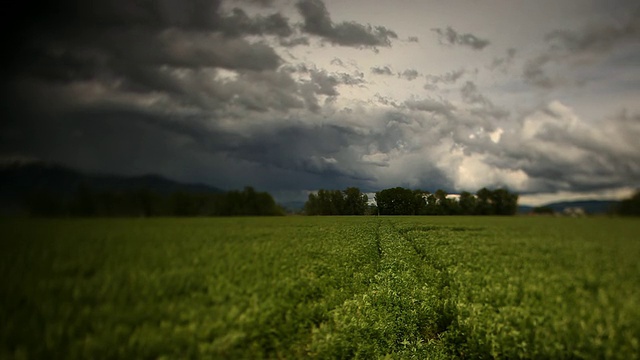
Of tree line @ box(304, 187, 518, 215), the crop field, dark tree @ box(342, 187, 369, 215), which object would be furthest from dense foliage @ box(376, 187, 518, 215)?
the crop field

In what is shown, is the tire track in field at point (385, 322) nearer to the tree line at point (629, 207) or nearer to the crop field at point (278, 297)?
the crop field at point (278, 297)

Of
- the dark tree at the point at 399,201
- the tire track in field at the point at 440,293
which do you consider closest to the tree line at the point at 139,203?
the tire track in field at the point at 440,293

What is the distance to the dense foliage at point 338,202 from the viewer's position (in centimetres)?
2283

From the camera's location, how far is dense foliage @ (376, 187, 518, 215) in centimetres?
3494

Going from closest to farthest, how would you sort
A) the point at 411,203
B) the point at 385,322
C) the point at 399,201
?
the point at 385,322 < the point at 399,201 < the point at 411,203

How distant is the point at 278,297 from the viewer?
7328 millimetres

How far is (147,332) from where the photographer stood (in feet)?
13.3

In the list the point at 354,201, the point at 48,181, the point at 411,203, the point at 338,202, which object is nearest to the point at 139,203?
the point at 48,181

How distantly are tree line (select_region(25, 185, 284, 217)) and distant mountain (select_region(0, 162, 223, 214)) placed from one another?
69mm

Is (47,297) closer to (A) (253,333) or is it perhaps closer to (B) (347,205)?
(A) (253,333)

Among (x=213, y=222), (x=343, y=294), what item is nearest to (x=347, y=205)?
(x=343, y=294)

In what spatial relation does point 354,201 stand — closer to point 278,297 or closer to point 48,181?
point 278,297

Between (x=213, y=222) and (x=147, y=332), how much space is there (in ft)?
15.6

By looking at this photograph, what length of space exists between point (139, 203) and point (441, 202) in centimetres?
4657
